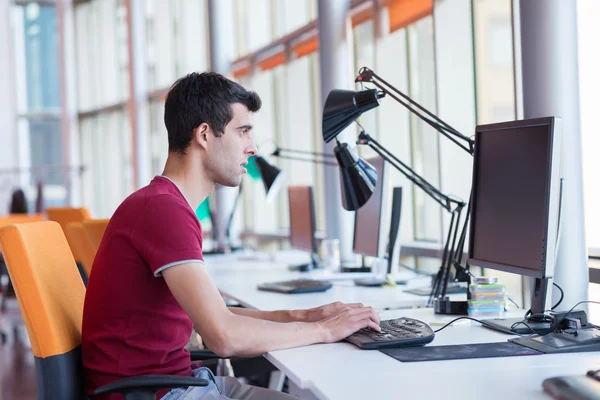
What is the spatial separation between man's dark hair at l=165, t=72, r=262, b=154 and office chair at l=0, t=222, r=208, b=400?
459mm

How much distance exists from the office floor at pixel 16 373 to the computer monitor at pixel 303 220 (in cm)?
156

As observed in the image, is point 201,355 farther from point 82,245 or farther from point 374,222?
point 82,245

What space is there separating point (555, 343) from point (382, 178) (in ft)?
4.82

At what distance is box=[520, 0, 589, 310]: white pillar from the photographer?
2363mm

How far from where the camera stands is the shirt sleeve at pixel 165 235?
5.81 ft

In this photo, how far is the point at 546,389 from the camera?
4.50ft

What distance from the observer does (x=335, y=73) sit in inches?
198

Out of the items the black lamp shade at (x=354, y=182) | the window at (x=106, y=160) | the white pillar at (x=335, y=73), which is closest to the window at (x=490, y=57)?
the white pillar at (x=335, y=73)

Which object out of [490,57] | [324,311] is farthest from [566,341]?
[490,57]

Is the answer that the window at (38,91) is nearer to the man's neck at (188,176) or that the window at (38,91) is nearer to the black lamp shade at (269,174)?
the black lamp shade at (269,174)

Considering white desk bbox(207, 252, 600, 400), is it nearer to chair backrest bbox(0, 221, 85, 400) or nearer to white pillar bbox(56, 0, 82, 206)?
chair backrest bbox(0, 221, 85, 400)

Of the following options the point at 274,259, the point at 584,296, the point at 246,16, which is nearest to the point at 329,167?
the point at 274,259

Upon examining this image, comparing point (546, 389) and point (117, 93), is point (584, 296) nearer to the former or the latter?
point (546, 389)

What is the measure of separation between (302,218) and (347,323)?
2.34 m
